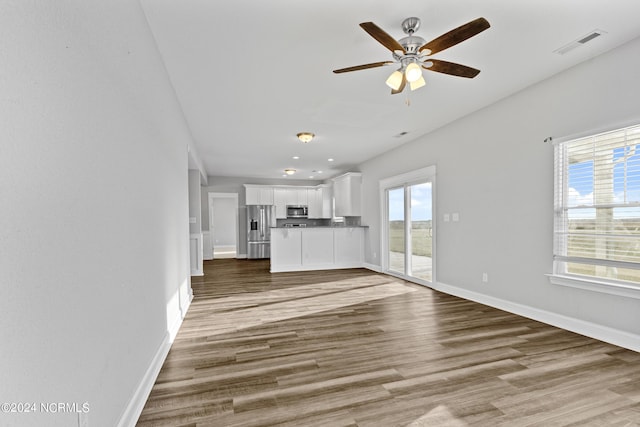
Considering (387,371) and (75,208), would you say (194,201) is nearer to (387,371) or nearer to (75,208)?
(387,371)

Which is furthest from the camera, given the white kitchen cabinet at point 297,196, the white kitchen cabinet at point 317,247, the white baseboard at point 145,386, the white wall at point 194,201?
the white kitchen cabinet at point 297,196

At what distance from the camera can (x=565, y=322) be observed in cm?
326

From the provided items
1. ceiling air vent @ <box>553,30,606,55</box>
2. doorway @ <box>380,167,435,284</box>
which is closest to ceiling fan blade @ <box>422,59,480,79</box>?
ceiling air vent @ <box>553,30,606,55</box>

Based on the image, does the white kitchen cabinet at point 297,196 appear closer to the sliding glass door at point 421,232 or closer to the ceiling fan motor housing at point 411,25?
the sliding glass door at point 421,232

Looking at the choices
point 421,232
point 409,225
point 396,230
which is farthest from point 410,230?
point 396,230

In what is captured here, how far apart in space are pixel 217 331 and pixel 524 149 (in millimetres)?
3988

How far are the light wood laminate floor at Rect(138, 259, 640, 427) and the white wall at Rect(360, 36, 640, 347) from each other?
1.22 ft

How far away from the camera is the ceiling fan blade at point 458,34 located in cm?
198

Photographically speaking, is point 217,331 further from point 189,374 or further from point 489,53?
point 489,53

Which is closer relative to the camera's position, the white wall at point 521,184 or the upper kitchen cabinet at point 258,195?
the white wall at point 521,184

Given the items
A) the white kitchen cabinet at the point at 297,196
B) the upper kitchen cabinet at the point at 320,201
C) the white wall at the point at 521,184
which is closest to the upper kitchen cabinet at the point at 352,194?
the upper kitchen cabinet at the point at 320,201

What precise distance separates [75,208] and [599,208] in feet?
13.2

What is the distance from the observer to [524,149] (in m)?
3.71

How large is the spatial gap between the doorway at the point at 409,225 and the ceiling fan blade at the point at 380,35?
3.31m
